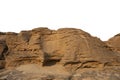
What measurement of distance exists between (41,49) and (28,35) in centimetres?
221

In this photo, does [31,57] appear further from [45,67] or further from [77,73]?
[77,73]

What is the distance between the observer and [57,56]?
85.5 feet

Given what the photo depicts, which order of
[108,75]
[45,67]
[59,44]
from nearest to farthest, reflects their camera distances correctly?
1. [108,75]
2. [45,67]
3. [59,44]

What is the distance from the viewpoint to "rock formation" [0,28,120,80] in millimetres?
23766

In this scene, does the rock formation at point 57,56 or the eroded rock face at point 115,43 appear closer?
the rock formation at point 57,56

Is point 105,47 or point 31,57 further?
point 105,47

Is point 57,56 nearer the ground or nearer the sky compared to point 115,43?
nearer the ground

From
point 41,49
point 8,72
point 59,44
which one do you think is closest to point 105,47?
point 59,44

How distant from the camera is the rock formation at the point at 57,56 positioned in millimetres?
23766

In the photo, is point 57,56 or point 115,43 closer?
point 57,56

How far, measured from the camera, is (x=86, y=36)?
1031 inches

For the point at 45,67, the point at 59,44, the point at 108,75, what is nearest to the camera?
the point at 108,75

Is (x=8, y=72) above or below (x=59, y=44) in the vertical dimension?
below

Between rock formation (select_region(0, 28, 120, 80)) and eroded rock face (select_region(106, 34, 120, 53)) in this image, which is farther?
eroded rock face (select_region(106, 34, 120, 53))
